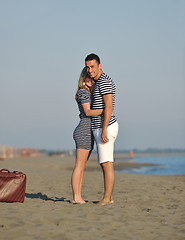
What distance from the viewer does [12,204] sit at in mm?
5035

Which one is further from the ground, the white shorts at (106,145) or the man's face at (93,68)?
the man's face at (93,68)

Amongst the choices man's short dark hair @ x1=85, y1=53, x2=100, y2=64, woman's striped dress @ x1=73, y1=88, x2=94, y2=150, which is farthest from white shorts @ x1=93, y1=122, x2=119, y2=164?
man's short dark hair @ x1=85, y1=53, x2=100, y2=64

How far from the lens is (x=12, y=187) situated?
17.2ft

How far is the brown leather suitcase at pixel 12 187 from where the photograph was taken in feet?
17.1

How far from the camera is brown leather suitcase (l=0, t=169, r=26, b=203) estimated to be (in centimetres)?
521

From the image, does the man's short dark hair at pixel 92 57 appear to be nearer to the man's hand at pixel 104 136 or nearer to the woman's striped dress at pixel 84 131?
the woman's striped dress at pixel 84 131

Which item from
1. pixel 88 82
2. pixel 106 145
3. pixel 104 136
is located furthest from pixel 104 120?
pixel 88 82

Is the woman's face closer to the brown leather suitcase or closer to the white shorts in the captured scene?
the white shorts

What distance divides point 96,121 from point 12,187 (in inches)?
61.7

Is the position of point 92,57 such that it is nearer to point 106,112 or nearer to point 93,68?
point 93,68

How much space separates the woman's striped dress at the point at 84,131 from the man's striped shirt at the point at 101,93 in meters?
0.09

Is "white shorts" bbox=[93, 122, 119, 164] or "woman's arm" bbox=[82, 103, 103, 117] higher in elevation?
"woman's arm" bbox=[82, 103, 103, 117]

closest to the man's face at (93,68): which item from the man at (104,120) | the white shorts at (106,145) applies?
the man at (104,120)

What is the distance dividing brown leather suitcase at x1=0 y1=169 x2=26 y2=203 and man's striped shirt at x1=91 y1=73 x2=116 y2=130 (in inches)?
53.5
